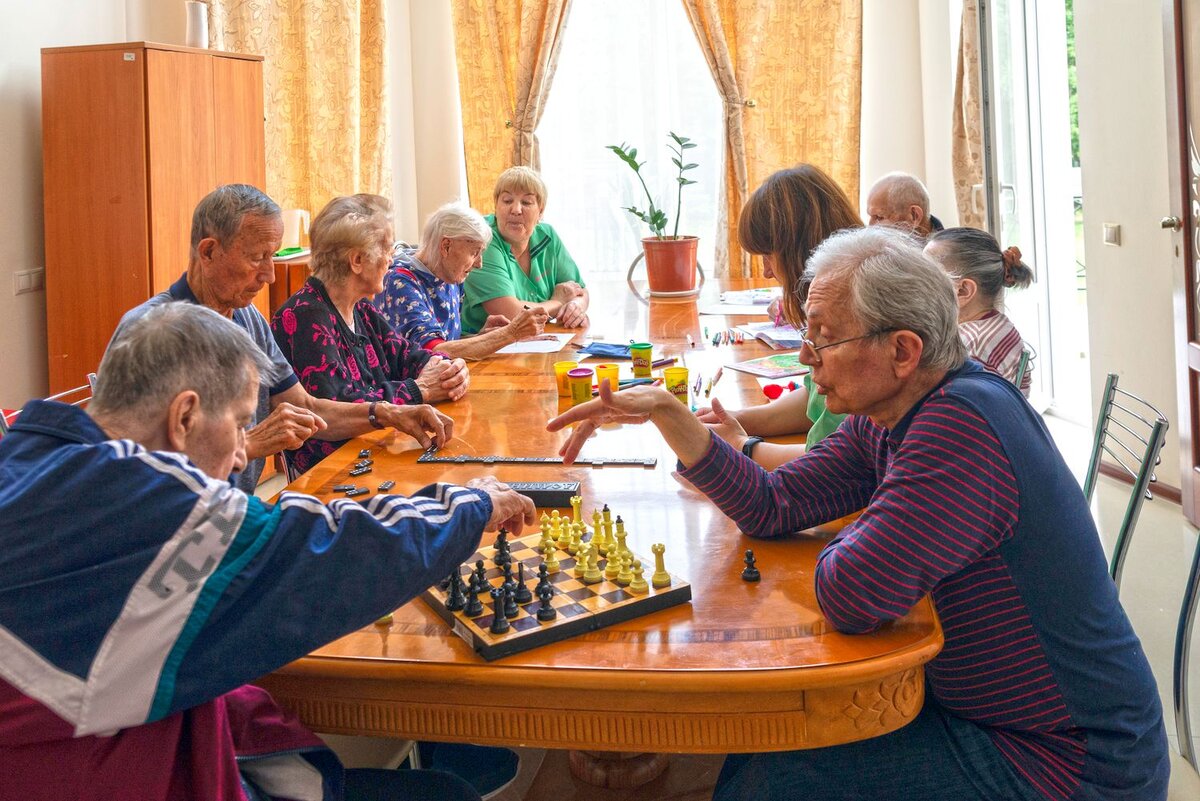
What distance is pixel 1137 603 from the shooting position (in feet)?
11.1

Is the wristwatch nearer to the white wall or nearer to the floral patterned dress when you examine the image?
the floral patterned dress

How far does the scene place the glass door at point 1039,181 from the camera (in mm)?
5328

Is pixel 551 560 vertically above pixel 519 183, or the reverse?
pixel 519 183

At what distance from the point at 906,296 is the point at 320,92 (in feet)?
17.7

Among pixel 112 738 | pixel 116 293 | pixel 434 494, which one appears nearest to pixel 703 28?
pixel 116 293

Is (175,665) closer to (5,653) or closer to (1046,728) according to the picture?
(5,653)

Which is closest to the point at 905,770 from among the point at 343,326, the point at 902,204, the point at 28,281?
the point at 343,326

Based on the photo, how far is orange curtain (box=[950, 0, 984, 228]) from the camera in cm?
560

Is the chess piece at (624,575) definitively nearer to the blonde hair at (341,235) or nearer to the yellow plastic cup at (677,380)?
the yellow plastic cup at (677,380)

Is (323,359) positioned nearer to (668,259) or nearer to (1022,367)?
(1022,367)

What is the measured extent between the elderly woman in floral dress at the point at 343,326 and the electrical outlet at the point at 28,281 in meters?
1.91

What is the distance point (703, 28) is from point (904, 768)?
5.74 metres

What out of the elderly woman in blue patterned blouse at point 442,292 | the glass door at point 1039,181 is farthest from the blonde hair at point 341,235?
the glass door at point 1039,181

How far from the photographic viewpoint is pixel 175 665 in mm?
1187
